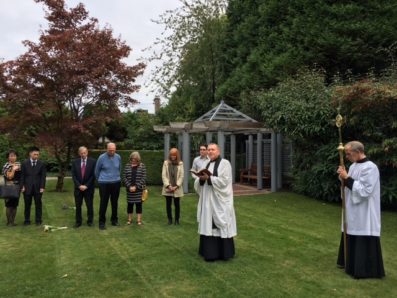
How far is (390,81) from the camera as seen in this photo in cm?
1252

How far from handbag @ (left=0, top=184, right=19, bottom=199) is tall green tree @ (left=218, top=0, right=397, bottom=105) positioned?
10.9 metres

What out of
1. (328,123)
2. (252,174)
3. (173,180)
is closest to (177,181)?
(173,180)

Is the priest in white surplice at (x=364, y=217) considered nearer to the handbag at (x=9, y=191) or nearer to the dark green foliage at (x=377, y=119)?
the dark green foliage at (x=377, y=119)

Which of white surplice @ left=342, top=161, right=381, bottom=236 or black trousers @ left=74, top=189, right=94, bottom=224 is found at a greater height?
white surplice @ left=342, top=161, right=381, bottom=236

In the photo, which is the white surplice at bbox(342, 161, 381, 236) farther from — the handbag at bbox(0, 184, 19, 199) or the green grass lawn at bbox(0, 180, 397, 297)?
the handbag at bbox(0, 184, 19, 199)

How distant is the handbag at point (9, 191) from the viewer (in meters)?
9.97

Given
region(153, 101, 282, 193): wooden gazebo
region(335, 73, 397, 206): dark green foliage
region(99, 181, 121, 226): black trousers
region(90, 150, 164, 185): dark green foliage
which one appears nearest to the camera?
region(99, 181, 121, 226): black trousers

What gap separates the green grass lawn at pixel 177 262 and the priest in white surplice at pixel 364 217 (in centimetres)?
21

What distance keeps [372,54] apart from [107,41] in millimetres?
9823

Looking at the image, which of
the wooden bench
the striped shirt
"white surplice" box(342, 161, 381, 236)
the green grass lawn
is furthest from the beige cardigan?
the wooden bench

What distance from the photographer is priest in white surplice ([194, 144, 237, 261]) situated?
6.84m

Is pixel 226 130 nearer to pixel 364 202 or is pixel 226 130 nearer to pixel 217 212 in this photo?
pixel 217 212

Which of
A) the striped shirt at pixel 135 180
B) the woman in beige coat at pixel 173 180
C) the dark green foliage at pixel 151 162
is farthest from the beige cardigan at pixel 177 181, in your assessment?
the dark green foliage at pixel 151 162

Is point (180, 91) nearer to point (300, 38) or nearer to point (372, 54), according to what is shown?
point (300, 38)
